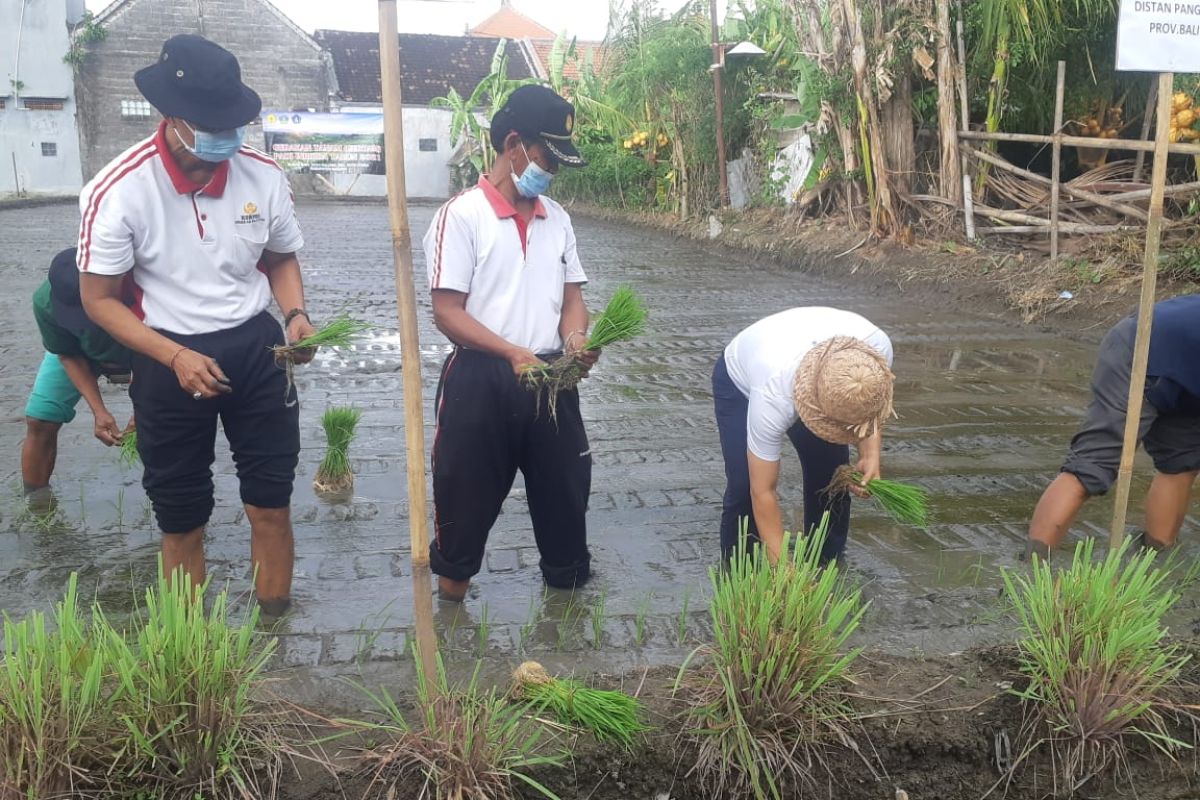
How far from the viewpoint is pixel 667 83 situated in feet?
65.6

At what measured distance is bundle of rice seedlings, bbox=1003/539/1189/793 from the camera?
3051 mm

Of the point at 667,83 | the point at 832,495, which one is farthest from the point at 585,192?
the point at 832,495

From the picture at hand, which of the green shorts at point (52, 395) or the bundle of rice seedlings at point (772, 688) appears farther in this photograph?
the green shorts at point (52, 395)

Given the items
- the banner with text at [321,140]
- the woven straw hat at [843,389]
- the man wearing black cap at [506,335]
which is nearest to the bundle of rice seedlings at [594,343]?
the man wearing black cap at [506,335]

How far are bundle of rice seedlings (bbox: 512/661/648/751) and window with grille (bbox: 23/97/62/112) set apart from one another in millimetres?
36336

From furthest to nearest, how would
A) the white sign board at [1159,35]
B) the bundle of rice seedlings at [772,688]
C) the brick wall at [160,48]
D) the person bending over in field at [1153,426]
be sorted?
1. the brick wall at [160,48]
2. the person bending over in field at [1153,426]
3. the white sign board at [1159,35]
4. the bundle of rice seedlings at [772,688]

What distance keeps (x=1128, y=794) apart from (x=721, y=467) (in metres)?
2.87

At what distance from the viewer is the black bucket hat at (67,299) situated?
4016 mm

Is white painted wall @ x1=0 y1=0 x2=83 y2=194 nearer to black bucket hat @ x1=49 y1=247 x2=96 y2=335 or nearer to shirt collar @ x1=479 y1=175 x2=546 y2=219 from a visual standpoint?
black bucket hat @ x1=49 y1=247 x2=96 y2=335

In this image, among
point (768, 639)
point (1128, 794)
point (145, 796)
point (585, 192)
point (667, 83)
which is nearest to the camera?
point (145, 796)

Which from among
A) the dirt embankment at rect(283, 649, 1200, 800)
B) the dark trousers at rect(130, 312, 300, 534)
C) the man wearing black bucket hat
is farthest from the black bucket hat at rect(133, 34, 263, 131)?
the dirt embankment at rect(283, 649, 1200, 800)

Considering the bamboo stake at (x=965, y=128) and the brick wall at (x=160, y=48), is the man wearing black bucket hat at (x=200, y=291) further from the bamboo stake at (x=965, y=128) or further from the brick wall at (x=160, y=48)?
the brick wall at (x=160, y=48)

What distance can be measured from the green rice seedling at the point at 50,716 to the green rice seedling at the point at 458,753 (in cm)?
64

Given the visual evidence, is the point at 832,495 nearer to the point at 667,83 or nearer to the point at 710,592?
the point at 710,592
